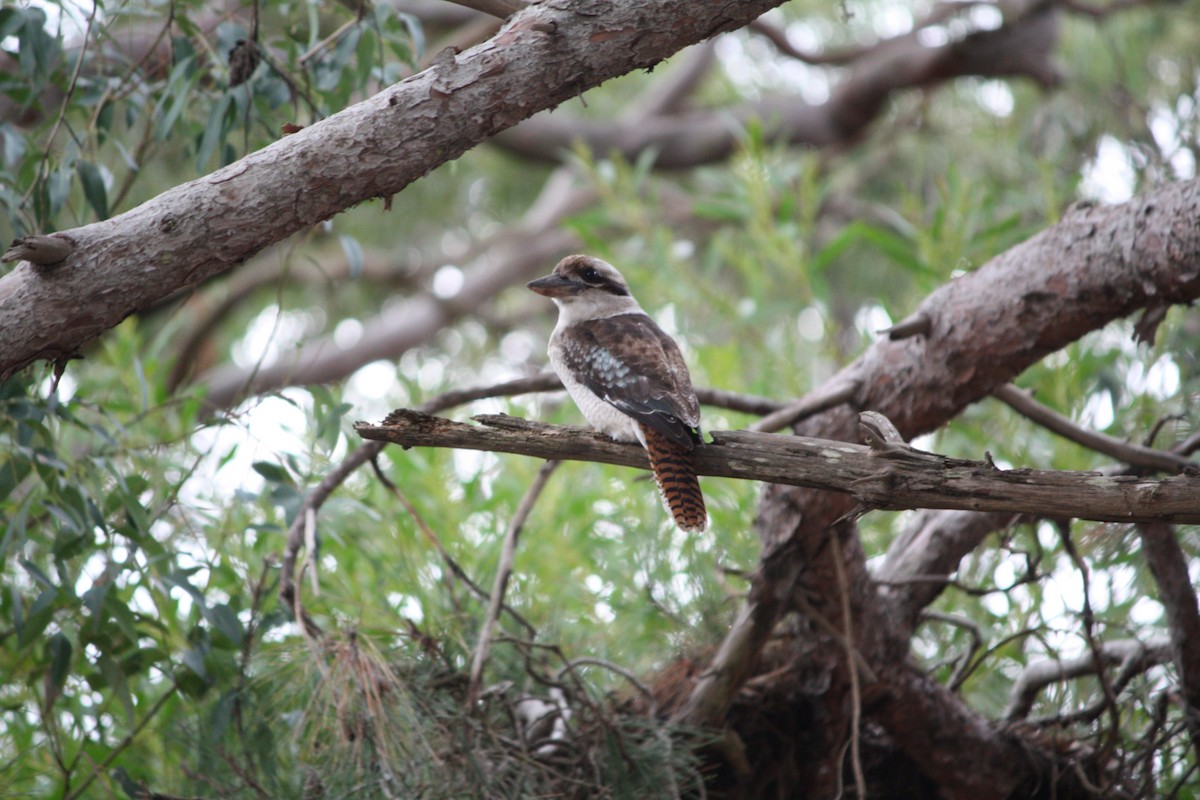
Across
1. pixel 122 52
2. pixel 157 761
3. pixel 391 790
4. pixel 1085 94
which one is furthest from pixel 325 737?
pixel 1085 94

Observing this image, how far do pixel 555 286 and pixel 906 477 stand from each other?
4.50ft

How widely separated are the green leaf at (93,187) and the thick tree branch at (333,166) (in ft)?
2.54

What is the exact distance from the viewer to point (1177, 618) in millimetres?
2426

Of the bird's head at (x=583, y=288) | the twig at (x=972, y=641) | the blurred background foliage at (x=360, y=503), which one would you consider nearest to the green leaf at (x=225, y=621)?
the blurred background foliage at (x=360, y=503)

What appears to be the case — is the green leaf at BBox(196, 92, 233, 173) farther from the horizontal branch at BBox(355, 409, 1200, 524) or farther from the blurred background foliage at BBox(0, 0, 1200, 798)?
the horizontal branch at BBox(355, 409, 1200, 524)

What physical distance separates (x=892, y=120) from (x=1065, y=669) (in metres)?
4.15

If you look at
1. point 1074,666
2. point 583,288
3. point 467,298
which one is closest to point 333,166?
point 583,288

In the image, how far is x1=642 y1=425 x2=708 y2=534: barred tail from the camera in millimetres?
2029

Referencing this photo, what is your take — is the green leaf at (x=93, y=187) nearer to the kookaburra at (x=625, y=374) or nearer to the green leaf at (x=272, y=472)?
the green leaf at (x=272, y=472)

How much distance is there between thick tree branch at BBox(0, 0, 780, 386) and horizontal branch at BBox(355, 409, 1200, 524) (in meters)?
0.33

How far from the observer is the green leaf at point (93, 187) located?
2258mm

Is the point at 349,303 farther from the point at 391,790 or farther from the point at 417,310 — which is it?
the point at 391,790

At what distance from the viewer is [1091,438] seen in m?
2.44

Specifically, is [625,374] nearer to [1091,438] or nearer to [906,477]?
[906,477]
